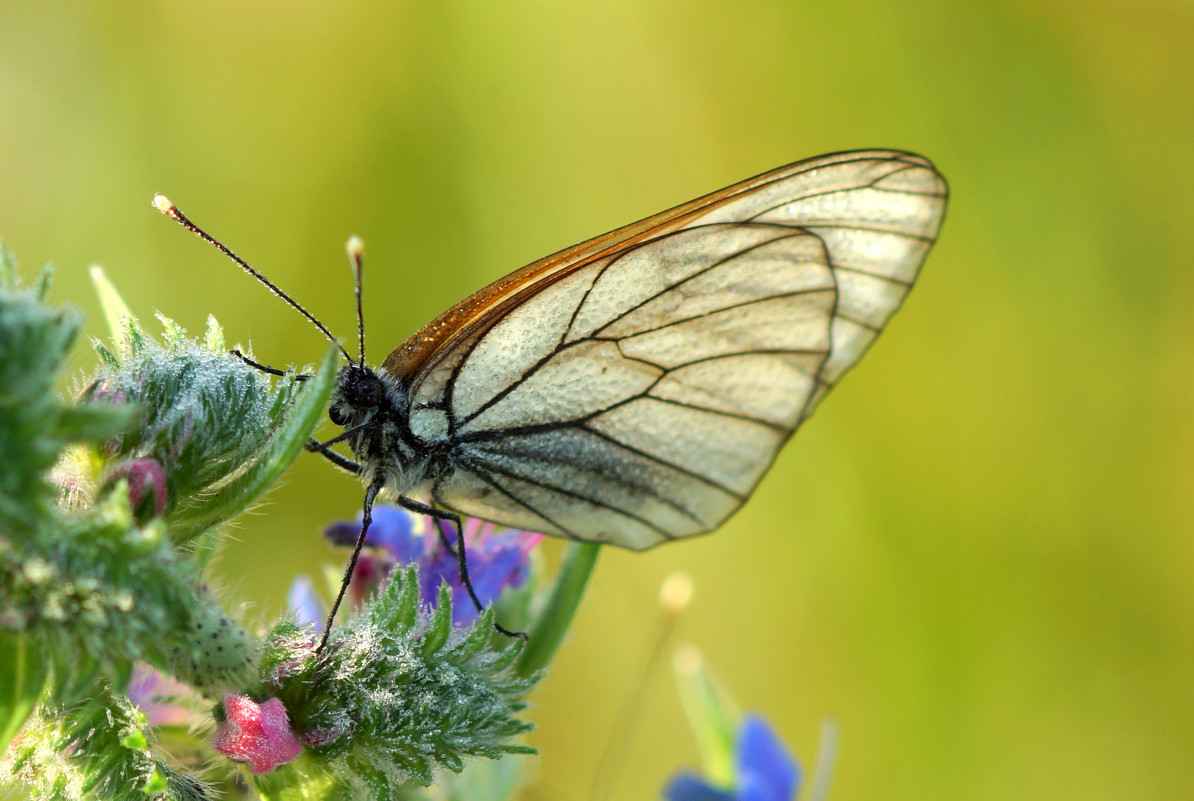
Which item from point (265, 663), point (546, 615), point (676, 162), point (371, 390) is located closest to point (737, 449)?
point (546, 615)

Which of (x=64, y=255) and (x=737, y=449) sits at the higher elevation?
(x=64, y=255)

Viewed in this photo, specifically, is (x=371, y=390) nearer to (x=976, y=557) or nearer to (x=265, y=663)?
(x=265, y=663)

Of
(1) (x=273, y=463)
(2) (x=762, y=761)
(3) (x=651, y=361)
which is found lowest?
(1) (x=273, y=463)

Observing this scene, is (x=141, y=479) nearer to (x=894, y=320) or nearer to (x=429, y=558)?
(x=429, y=558)

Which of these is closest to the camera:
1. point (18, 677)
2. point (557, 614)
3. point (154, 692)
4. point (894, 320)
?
point (18, 677)

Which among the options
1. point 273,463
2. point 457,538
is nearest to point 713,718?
point 457,538

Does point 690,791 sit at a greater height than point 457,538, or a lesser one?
lesser
